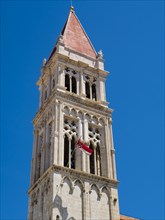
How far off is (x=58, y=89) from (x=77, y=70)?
4672 mm

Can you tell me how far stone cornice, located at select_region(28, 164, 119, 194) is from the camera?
34.5 meters

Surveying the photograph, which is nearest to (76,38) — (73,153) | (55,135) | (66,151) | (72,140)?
(72,140)

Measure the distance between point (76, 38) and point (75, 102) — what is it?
11187mm

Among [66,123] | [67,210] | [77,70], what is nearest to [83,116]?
[66,123]

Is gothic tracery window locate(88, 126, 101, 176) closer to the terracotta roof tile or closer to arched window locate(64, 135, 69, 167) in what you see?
arched window locate(64, 135, 69, 167)

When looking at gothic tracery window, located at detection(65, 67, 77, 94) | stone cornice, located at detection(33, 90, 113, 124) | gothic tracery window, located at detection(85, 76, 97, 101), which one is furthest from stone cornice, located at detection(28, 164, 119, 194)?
gothic tracery window, located at detection(65, 67, 77, 94)

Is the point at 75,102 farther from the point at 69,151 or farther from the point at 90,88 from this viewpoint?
the point at 69,151

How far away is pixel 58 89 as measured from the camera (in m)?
40.3

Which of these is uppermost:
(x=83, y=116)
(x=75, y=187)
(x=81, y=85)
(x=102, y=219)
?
(x=81, y=85)

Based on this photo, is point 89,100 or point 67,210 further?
point 89,100

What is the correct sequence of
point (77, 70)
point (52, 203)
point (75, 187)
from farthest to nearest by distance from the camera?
point (77, 70), point (75, 187), point (52, 203)

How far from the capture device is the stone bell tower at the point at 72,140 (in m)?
34.0

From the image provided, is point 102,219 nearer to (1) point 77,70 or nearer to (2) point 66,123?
(2) point 66,123

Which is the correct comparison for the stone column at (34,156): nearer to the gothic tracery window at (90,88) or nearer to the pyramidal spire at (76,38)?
the gothic tracery window at (90,88)
